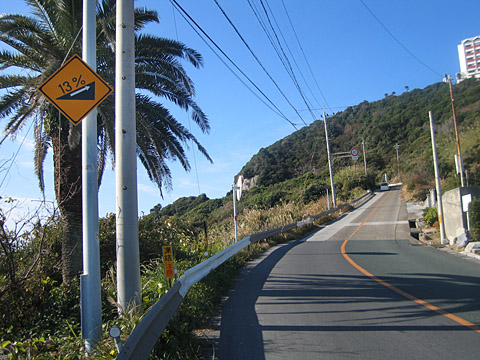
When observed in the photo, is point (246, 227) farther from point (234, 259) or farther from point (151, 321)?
point (151, 321)

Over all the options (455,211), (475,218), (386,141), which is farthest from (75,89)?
(386,141)

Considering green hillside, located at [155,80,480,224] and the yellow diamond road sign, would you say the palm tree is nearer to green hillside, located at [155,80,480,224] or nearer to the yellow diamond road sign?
the yellow diamond road sign

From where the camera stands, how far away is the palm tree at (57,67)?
25.6 ft

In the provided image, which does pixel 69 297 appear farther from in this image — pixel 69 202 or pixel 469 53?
pixel 469 53

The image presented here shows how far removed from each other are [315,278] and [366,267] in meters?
2.17

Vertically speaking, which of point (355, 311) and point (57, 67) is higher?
point (57, 67)

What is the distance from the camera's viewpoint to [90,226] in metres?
4.64

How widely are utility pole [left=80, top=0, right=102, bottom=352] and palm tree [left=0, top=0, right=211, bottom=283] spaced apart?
6.38 ft

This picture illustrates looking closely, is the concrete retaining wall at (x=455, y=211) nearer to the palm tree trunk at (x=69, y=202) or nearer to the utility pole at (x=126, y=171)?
the utility pole at (x=126, y=171)

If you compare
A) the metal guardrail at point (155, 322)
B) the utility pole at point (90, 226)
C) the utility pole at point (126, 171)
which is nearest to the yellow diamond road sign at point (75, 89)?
the utility pole at point (90, 226)

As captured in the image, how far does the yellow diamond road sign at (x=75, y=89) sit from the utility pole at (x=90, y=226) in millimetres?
146

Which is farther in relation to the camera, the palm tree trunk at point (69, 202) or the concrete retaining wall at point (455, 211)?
the concrete retaining wall at point (455, 211)

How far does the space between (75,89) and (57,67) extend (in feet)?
11.7

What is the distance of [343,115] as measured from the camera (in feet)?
381
